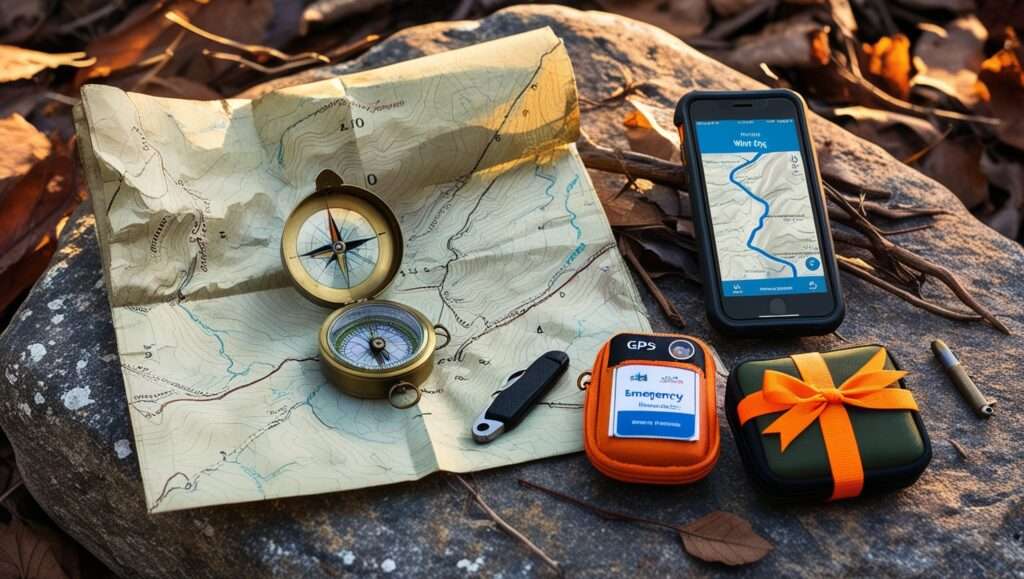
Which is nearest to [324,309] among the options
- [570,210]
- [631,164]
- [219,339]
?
[219,339]

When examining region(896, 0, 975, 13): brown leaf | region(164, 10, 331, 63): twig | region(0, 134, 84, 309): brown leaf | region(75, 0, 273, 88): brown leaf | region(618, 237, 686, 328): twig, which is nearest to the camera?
region(618, 237, 686, 328): twig

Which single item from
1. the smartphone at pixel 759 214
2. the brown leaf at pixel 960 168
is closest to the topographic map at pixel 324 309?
the smartphone at pixel 759 214

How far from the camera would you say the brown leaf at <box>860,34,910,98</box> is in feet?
12.5

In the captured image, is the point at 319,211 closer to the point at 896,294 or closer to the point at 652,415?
the point at 652,415

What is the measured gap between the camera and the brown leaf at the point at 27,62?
347cm

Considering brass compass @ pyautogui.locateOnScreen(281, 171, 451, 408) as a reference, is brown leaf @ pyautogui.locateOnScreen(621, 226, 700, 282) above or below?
below

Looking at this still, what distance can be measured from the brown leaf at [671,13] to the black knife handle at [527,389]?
2.01 m

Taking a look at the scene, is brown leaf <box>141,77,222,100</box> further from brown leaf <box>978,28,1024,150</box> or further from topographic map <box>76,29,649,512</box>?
brown leaf <box>978,28,1024,150</box>

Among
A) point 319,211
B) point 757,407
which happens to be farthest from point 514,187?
point 757,407

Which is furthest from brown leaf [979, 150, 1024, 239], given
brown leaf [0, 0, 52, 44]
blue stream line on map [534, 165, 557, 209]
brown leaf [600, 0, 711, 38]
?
brown leaf [0, 0, 52, 44]

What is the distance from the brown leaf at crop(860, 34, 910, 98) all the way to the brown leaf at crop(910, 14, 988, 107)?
2.0 inches

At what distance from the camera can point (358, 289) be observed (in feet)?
7.77

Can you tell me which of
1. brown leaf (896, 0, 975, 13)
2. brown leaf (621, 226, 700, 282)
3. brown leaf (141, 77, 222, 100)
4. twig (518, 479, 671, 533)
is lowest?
brown leaf (141, 77, 222, 100)

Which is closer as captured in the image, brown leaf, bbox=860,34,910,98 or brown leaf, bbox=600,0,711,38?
brown leaf, bbox=860,34,910,98
